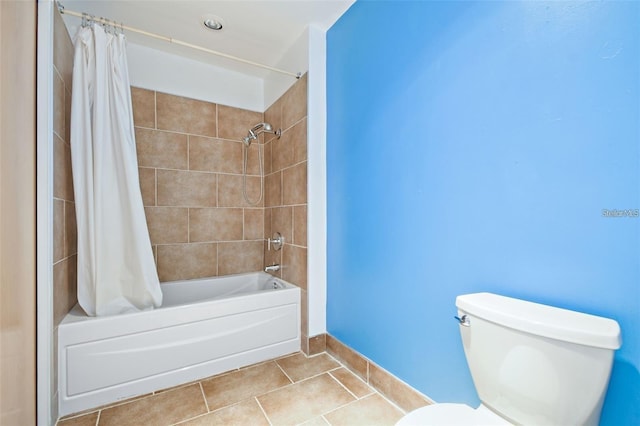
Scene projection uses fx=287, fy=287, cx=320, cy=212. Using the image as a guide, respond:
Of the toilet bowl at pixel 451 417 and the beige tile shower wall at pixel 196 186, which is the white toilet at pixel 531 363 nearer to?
the toilet bowl at pixel 451 417

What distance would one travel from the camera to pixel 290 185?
7.59 ft

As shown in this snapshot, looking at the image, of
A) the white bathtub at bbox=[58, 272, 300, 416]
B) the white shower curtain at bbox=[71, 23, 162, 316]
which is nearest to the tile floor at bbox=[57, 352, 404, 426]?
the white bathtub at bbox=[58, 272, 300, 416]

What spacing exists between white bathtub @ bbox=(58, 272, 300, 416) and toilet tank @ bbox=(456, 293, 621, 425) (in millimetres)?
1361

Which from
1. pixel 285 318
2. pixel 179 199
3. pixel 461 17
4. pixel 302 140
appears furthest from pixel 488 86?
pixel 179 199

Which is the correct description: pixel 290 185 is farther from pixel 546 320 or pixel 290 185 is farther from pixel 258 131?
pixel 546 320

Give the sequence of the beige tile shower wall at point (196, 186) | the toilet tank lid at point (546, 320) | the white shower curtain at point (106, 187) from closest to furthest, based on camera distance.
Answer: the toilet tank lid at point (546, 320), the white shower curtain at point (106, 187), the beige tile shower wall at point (196, 186)

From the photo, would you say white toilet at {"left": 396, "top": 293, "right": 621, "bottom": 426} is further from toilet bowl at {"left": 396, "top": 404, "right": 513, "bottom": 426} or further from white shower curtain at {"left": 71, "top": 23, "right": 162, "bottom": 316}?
white shower curtain at {"left": 71, "top": 23, "right": 162, "bottom": 316}

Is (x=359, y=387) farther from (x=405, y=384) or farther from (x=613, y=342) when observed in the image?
(x=613, y=342)

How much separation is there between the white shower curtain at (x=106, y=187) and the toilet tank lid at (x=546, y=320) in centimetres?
181

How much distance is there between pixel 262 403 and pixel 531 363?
4.24ft

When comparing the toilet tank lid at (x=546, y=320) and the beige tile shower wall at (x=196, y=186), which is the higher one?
the beige tile shower wall at (x=196, y=186)

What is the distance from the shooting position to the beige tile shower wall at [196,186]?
240 cm

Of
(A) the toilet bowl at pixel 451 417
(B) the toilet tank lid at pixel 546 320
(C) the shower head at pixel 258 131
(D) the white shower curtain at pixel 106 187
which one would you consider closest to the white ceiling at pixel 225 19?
(D) the white shower curtain at pixel 106 187

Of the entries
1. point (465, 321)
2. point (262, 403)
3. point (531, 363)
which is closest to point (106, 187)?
point (262, 403)
